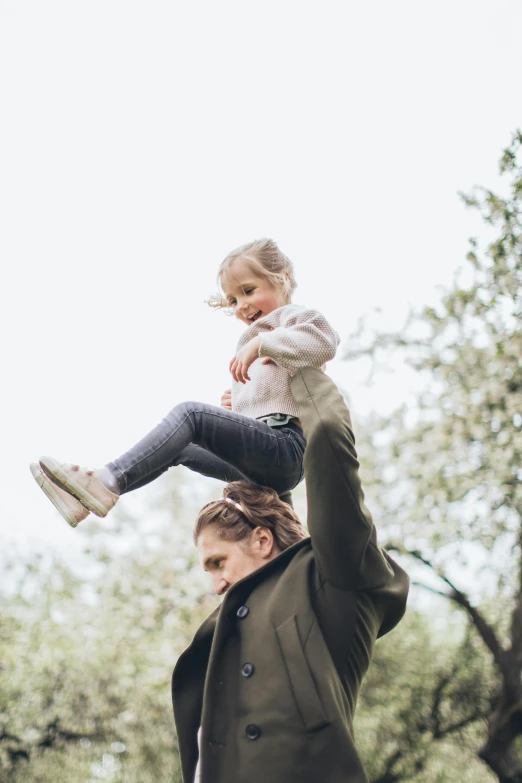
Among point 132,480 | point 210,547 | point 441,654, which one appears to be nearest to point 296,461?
point 210,547

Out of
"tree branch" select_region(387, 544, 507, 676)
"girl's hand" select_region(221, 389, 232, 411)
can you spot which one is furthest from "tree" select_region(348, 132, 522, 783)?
"girl's hand" select_region(221, 389, 232, 411)

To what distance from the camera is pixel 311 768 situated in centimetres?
229

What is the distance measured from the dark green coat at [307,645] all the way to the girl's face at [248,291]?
0.66 m

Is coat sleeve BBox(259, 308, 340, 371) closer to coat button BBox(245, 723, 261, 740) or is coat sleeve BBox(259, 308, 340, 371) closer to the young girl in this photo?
the young girl

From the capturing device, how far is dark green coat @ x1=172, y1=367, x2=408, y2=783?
2334 millimetres

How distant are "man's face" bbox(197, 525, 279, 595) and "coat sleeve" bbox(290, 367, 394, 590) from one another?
44 cm

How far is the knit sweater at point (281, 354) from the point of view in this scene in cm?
283

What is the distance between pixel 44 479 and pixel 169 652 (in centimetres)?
1239

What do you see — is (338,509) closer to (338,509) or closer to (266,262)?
(338,509)

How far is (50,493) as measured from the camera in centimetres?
271

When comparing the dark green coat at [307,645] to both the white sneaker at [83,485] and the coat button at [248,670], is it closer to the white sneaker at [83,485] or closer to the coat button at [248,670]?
the coat button at [248,670]

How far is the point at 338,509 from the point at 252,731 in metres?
0.68

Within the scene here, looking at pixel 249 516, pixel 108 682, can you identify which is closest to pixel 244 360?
pixel 249 516

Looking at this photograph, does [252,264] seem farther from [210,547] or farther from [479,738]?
[479,738]
